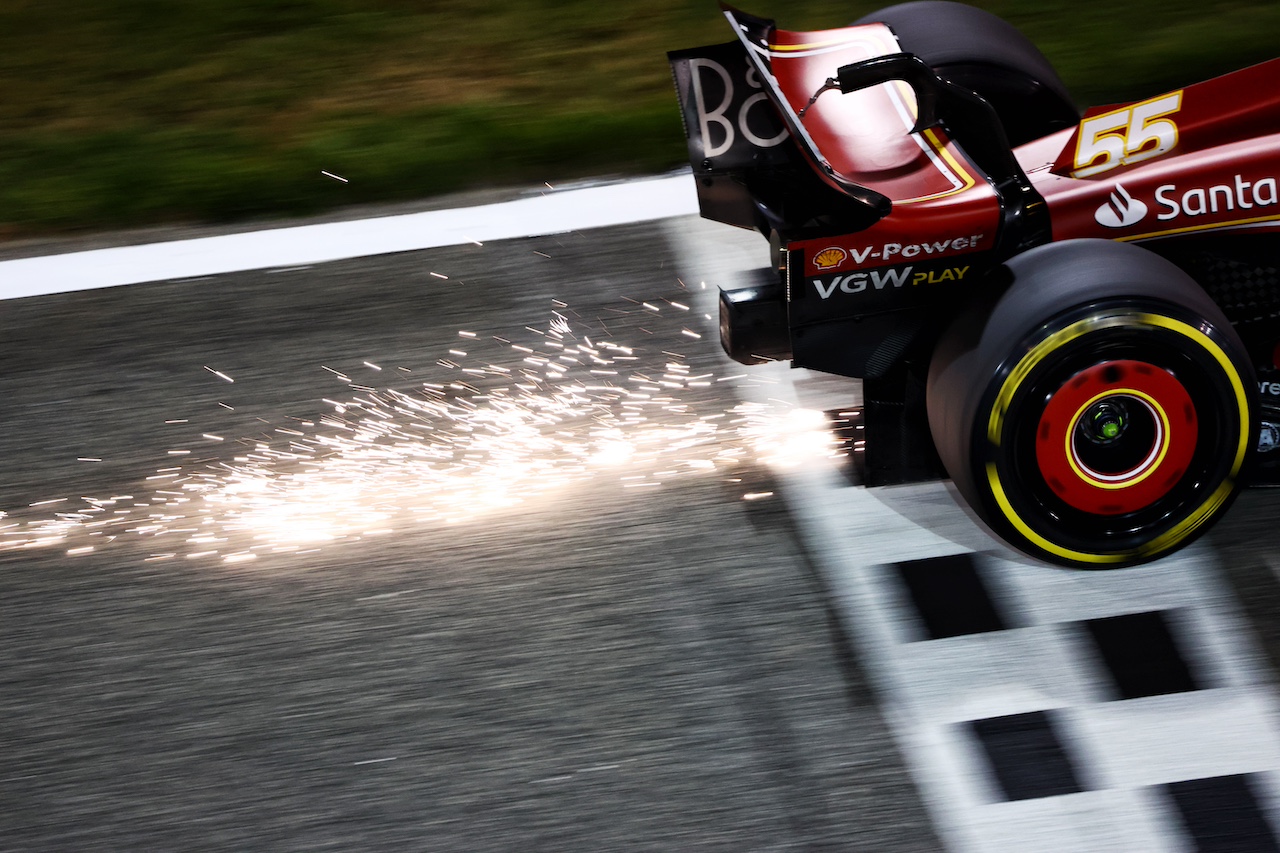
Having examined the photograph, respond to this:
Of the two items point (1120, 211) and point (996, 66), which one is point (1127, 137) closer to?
point (1120, 211)

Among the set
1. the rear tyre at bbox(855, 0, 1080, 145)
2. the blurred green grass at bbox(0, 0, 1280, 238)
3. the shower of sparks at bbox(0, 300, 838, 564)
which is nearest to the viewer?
the shower of sparks at bbox(0, 300, 838, 564)

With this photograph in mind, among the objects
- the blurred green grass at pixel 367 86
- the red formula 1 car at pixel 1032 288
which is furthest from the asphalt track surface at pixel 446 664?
the blurred green grass at pixel 367 86

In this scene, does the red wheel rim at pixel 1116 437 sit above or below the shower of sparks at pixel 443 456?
above

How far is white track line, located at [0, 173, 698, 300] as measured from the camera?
4.51 meters

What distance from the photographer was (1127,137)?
3.04 meters

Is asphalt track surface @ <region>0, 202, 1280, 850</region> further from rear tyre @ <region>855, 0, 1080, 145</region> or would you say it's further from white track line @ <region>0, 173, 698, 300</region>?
rear tyre @ <region>855, 0, 1080, 145</region>

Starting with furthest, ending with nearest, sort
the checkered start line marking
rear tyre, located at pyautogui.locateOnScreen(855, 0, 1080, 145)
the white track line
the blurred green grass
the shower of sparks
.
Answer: the blurred green grass < the white track line < rear tyre, located at pyautogui.locateOnScreen(855, 0, 1080, 145) < the shower of sparks < the checkered start line marking

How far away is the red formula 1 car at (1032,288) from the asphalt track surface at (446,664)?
30 cm

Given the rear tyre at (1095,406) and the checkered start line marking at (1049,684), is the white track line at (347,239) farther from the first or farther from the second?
the rear tyre at (1095,406)

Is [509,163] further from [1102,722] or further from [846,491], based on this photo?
[1102,722]

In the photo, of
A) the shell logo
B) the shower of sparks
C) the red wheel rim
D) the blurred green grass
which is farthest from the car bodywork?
the blurred green grass

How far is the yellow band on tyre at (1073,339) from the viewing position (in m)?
2.62

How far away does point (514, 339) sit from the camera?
3965 mm

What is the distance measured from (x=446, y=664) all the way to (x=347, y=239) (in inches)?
86.2
